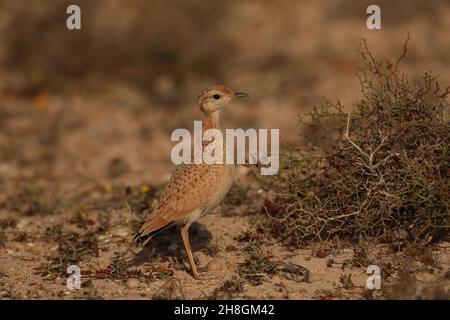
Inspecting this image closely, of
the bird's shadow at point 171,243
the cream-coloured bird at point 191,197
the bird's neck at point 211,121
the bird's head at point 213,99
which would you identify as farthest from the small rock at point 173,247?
the bird's head at point 213,99

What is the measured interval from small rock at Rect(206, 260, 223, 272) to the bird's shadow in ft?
1.38

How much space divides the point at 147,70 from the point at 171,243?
16.9ft

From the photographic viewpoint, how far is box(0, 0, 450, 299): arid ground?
5.04m

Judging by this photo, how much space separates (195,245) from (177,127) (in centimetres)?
348

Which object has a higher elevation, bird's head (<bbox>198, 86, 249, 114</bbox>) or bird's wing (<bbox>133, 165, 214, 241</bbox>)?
bird's head (<bbox>198, 86, 249, 114</bbox>)

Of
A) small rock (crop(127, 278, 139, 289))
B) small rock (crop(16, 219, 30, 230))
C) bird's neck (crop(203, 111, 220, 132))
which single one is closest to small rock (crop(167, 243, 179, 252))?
small rock (crop(127, 278, 139, 289))

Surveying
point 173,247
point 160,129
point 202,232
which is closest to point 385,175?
point 202,232

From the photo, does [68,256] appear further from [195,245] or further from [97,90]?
[97,90]

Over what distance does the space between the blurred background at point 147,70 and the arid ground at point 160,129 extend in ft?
0.08

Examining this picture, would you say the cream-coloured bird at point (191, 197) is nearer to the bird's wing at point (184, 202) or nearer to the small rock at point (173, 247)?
the bird's wing at point (184, 202)

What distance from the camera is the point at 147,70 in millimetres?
10578

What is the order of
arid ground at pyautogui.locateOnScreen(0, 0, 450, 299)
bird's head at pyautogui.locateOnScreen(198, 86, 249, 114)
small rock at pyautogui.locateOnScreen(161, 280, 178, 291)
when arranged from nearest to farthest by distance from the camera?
small rock at pyautogui.locateOnScreen(161, 280, 178, 291) < arid ground at pyautogui.locateOnScreen(0, 0, 450, 299) < bird's head at pyautogui.locateOnScreen(198, 86, 249, 114)

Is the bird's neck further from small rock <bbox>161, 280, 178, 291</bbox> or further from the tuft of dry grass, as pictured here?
small rock <bbox>161, 280, 178, 291</bbox>
